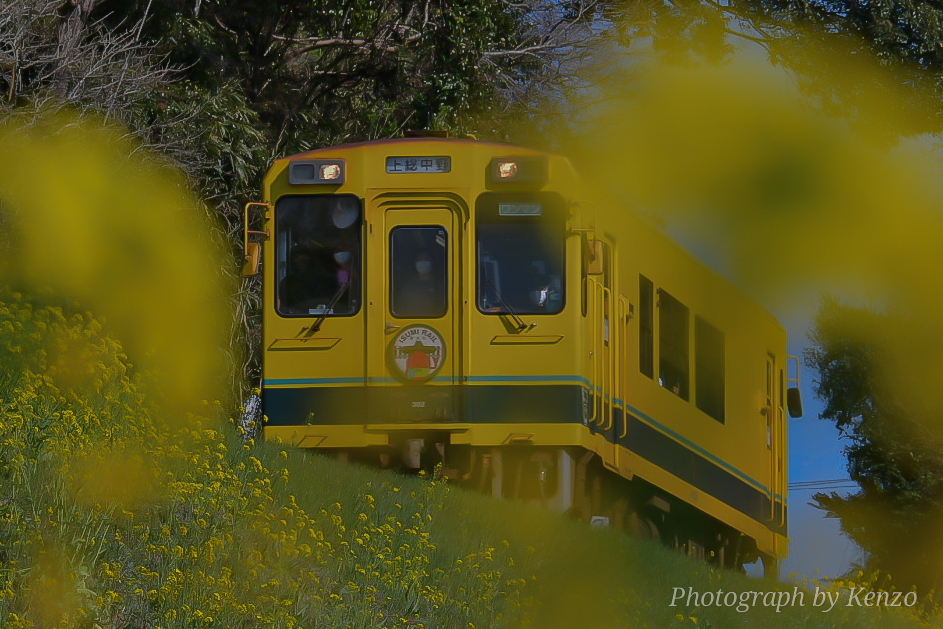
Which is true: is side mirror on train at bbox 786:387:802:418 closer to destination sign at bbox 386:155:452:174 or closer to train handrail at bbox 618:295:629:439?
train handrail at bbox 618:295:629:439

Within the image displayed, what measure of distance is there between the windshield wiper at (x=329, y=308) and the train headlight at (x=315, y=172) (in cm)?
77

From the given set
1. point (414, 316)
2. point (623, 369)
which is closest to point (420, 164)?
point (414, 316)

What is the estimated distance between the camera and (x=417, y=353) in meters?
10.3

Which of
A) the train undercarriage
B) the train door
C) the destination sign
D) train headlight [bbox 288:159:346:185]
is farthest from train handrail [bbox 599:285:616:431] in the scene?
train headlight [bbox 288:159:346:185]

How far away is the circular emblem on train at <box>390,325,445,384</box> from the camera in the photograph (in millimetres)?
10281

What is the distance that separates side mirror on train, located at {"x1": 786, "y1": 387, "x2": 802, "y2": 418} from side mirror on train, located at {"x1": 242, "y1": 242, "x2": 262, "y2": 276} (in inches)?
269

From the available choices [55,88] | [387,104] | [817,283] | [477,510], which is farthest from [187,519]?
[387,104]

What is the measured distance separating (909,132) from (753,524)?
464cm

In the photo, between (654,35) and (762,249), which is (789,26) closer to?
(654,35)

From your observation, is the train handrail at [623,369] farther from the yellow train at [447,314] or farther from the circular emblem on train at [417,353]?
the circular emblem on train at [417,353]

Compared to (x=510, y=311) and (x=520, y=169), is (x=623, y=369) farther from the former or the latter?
(x=520, y=169)

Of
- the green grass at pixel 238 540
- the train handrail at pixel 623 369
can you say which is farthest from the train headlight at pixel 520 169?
the green grass at pixel 238 540

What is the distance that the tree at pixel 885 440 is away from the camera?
15.8 m

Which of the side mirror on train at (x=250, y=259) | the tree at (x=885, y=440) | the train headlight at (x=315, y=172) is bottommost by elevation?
the tree at (x=885, y=440)
